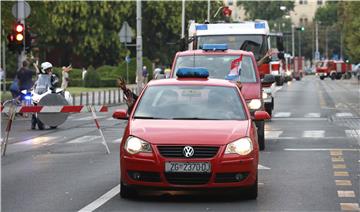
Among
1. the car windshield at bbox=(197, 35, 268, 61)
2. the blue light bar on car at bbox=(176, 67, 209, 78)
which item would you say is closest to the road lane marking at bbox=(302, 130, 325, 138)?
the car windshield at bbox=(197, 35, 268, 61)

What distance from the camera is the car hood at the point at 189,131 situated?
999cm

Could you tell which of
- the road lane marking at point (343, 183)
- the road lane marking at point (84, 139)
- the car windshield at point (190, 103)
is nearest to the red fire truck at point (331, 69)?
the road lane marking at point (84, 139)

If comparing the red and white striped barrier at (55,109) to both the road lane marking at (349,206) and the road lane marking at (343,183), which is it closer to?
the road lane marking at (343,183)

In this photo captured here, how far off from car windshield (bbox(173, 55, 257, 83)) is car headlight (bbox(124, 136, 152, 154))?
289 inches

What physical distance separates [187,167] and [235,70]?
7.33 metres

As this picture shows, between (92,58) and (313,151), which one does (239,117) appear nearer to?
(313,151)

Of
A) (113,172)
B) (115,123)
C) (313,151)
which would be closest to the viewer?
(113,172)

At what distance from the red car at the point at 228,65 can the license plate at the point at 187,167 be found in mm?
6989

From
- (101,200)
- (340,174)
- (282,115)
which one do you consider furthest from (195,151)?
(282,115)

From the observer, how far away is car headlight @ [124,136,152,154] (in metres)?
10.0

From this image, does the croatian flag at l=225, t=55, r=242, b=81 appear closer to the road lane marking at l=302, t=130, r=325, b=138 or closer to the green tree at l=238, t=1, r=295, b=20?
the road lane marking at l=302, t=130, r=325, b=138

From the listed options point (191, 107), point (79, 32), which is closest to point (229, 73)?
point (191, 107)

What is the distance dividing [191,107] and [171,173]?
4.55ft

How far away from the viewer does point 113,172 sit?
13391 mm
